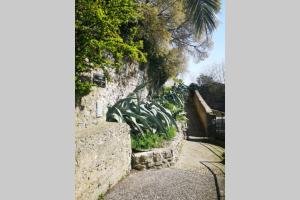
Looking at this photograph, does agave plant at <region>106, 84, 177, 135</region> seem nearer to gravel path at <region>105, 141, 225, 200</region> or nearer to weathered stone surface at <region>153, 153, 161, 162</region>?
weathered stone surface at <region>153, 153, 161, 162</region>

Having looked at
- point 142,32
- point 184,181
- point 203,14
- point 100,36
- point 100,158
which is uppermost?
point 203,14

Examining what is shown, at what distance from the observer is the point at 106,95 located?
11.0ft

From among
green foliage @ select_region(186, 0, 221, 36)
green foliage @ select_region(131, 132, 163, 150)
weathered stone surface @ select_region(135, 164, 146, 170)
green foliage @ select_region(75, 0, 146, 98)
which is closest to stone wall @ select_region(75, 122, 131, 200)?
weathered stone surface @ select_region(135, 164, 146, 170)

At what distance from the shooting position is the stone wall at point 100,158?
91.9 inches

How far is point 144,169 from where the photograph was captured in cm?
354

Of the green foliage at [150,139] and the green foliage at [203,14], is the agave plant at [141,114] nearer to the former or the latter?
the green foliage at [150,139]

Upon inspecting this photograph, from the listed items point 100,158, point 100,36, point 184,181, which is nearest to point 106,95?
point 100,36

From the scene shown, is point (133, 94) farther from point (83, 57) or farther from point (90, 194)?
point (90, 194)

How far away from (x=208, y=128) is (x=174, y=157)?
0.64m

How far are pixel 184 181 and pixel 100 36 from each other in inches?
67.3

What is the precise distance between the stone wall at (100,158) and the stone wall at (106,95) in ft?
0.36

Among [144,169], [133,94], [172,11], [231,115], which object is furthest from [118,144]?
[172,11]

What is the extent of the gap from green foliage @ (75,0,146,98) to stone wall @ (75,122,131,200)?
506 millimetres

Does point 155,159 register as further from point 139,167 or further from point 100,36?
point 100,36
